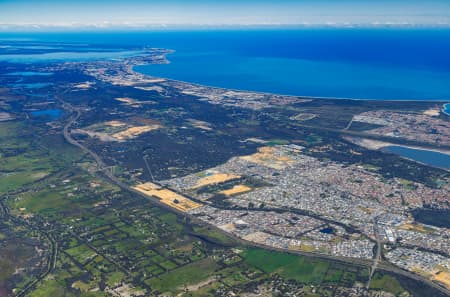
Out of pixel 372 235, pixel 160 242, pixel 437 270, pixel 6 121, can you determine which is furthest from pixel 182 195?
pixel 6 121

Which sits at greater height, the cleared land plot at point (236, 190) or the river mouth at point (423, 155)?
the river mouth at point (423, 155)

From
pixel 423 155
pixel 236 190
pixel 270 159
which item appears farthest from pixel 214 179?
pixel 423 155

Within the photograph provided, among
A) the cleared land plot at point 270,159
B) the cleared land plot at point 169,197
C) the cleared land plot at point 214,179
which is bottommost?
the cleared land plot at point 169,197

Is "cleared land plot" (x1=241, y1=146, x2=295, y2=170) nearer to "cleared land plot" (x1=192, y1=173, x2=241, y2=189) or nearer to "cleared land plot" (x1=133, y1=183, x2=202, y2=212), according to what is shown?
"cleared land plot" (x1=192, y1=173, x2=241, y2=189)

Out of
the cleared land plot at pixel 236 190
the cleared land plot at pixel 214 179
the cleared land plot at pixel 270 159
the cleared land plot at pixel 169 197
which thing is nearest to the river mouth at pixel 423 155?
the cleared land plot at pixel 270 159

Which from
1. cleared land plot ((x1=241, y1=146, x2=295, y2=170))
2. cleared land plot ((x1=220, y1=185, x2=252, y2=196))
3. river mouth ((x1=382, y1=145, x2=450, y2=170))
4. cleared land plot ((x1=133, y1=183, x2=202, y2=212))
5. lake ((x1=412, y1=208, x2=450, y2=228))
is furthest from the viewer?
river mouth ((x1=382, y1=145, x2=450, y2=170))

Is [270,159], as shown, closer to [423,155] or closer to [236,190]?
[236,190]

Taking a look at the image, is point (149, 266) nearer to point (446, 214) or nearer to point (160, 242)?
point (160, 242)

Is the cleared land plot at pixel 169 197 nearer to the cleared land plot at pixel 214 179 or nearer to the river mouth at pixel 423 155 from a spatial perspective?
the cleared land plot at pixel 214 179

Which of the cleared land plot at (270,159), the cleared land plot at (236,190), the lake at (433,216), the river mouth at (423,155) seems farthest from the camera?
the river mouth at (423,155)

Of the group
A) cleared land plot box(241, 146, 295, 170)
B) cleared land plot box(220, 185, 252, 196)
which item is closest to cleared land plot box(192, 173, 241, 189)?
cleared land plot box(220, 185, 252, 196)

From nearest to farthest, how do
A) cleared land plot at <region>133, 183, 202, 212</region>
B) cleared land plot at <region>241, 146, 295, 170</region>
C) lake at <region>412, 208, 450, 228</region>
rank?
lake at <region>412, 208, 450, 228</region> < cleared land plot at <region>133, 183, 202, 212</region> < cleared land plot at <region>241, 146, 295, 170</region>
